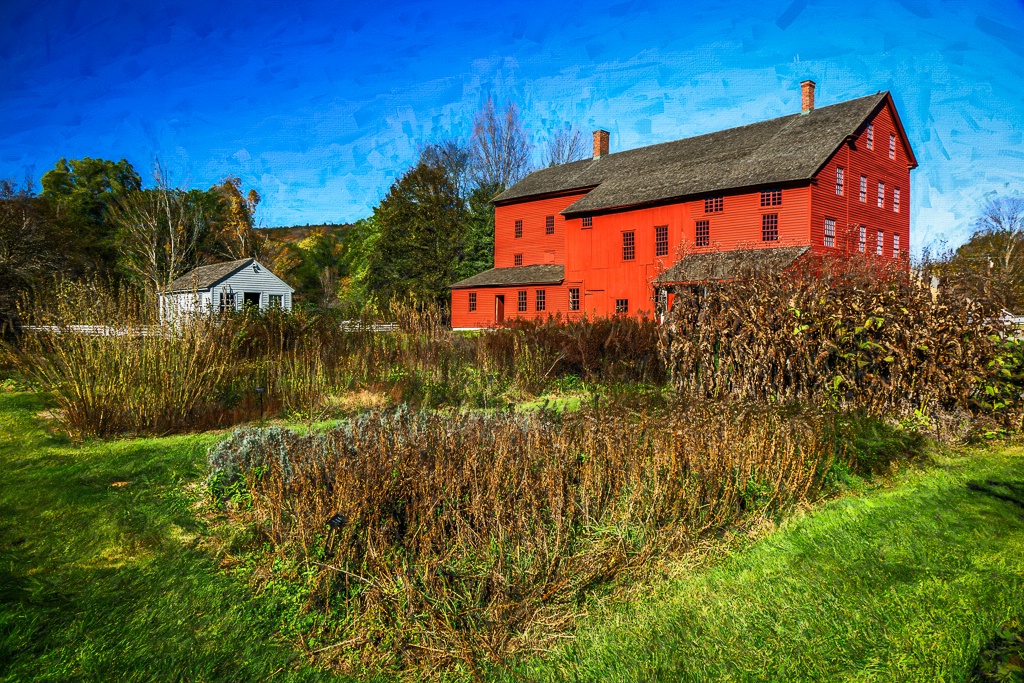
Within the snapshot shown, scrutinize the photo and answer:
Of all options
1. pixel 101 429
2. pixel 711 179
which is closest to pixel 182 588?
pixel 101 429

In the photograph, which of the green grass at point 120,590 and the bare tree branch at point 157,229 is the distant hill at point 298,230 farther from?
the green grass at point 120,590

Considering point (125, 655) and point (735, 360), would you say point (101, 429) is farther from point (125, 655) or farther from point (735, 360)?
point (735, 360)

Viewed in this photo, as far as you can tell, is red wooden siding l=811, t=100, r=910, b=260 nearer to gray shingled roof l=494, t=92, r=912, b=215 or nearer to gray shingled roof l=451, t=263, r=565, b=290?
gray shingled roof l=494, t=92, r=912, b=215

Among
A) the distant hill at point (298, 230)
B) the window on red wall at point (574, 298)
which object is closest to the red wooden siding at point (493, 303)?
the window on red wall at point (574, 298)

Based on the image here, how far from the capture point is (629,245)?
28.1 metres

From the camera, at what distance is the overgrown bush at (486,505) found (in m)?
3.02

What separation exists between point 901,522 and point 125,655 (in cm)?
482

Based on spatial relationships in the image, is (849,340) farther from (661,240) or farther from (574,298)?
(574,298)

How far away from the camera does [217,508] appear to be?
174 inches

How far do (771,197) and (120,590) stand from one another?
83.5ft

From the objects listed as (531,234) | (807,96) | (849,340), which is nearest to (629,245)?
(531,234)

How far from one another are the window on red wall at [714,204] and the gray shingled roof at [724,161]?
510 mm

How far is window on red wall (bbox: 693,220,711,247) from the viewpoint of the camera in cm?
2572

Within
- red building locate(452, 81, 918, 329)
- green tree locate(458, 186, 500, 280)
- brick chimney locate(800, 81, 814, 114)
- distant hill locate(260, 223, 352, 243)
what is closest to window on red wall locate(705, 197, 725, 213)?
red building locate(452, 81, 918, 329)
